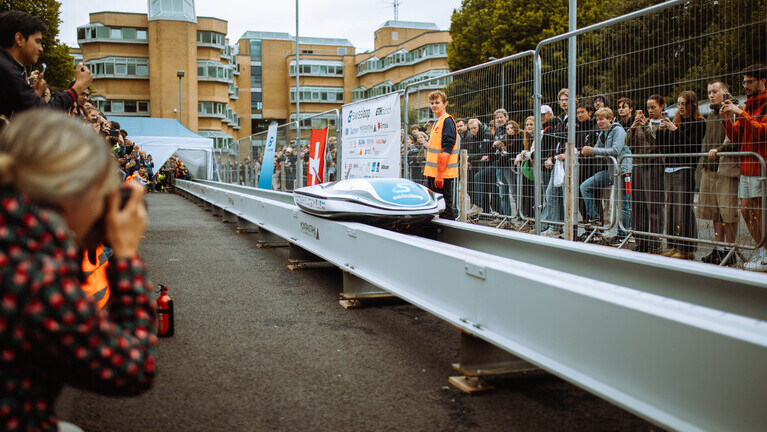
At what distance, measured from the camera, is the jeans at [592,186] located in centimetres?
763

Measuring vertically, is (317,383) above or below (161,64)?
below

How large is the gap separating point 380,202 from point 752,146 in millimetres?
3417

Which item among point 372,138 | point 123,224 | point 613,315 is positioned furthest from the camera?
point 372,138

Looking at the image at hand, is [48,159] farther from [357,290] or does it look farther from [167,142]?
[167,142]

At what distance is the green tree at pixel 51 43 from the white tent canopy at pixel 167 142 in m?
3.25

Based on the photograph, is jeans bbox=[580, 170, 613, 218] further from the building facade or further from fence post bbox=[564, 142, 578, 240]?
the building facade

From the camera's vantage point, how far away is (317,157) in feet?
46.4

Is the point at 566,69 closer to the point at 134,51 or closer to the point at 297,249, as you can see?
the point at 297,249

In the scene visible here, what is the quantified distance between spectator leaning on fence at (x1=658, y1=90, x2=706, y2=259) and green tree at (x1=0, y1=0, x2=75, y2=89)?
29.9 m

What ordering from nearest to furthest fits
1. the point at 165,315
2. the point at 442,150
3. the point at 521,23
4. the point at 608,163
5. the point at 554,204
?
the point at 165,315 → the point at 608,163 → the point at 554,204 → the point at 442,150 → the point at 521,23

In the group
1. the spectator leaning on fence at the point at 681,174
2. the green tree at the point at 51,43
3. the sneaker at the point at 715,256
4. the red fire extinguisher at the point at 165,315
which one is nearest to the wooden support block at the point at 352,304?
the red fire extinguisher at the point at 165,315

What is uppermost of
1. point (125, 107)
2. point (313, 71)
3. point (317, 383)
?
point (313, 71)

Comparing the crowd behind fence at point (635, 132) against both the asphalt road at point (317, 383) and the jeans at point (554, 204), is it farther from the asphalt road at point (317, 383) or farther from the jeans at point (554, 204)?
the asphalt road at point (317, 383)

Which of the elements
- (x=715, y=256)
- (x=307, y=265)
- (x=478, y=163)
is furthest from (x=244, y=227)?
(x=715, y=256)
